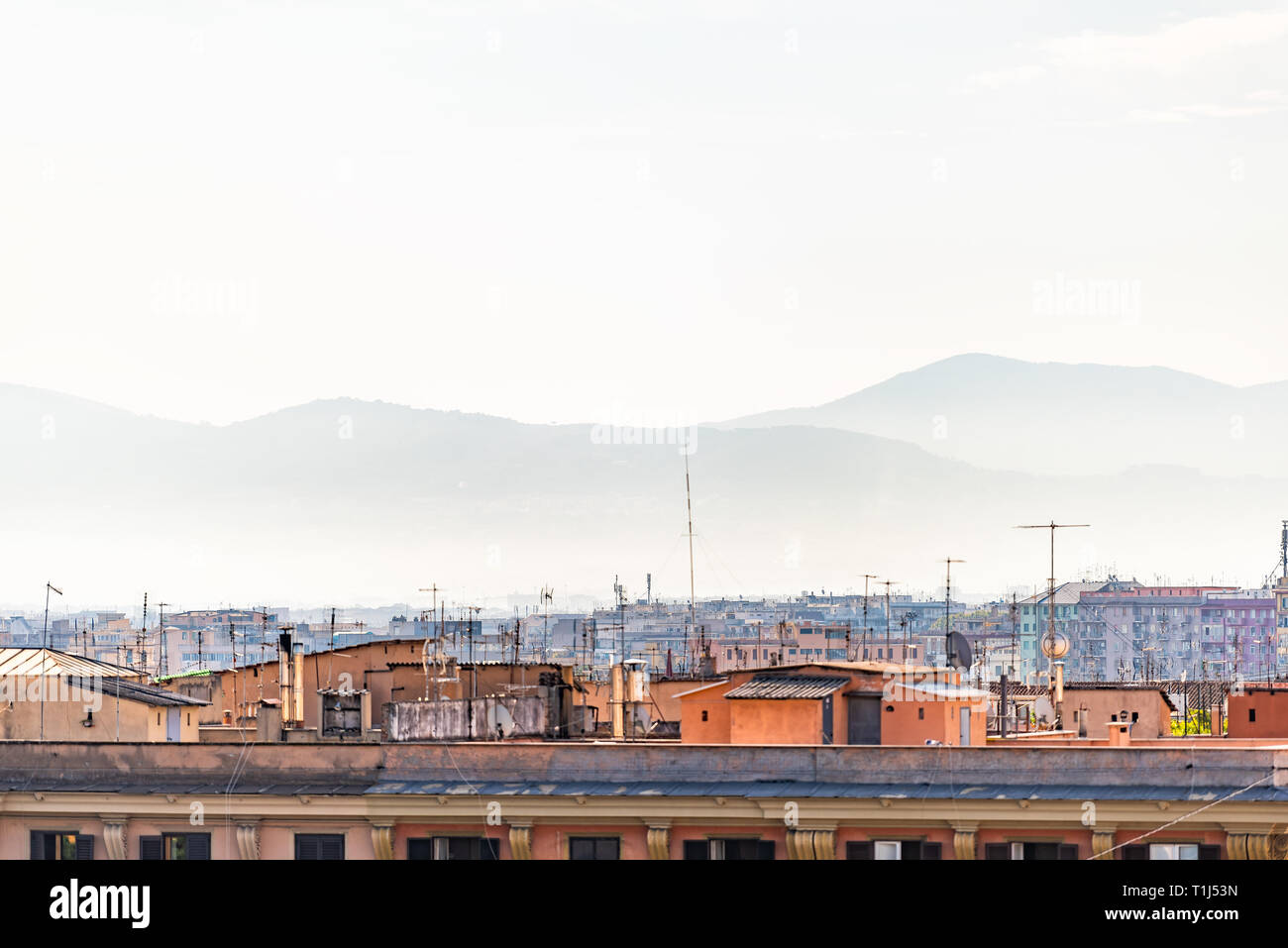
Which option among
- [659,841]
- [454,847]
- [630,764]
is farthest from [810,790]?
[454,847]

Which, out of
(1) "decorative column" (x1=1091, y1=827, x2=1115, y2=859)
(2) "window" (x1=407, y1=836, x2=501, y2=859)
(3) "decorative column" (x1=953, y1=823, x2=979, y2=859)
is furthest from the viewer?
(2) "window" (x1=407, y1=836, x2=501, y2=859)

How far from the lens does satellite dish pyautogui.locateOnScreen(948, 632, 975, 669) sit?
4827 cm

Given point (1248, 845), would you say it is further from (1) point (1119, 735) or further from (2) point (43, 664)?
(2) point (43, 664)

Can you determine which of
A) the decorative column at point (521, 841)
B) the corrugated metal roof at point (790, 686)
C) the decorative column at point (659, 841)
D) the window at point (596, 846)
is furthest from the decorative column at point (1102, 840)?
the decorative column at point (521, 841)

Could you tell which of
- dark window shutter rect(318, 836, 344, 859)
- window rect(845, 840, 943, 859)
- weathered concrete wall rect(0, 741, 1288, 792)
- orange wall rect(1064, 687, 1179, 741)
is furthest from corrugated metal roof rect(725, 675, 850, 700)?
orange wall rect(1064, 687, 1179, 741)

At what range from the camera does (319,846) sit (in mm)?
35125

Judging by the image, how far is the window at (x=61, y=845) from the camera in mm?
35875

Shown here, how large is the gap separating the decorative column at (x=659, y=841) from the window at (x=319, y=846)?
494cm

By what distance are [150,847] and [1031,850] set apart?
45.6 feet

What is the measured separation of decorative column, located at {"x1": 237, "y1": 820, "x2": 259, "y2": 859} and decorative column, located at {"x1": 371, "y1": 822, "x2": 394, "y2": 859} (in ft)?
6.28

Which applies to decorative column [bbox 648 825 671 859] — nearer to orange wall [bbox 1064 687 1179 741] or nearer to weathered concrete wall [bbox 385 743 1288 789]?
weathered concrete wall [bbox 385 743 1288 789]

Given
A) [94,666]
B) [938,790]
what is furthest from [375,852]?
[94,666]

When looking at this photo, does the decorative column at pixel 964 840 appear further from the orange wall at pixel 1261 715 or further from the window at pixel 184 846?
the orange wall at pixel 1261 715
